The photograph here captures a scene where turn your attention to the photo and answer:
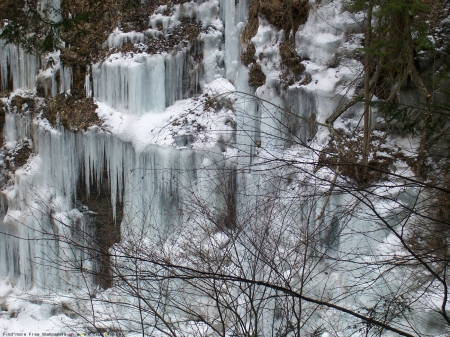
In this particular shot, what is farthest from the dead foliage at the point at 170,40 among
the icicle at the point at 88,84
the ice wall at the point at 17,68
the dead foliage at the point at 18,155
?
the dead foliage at the point at 18,155

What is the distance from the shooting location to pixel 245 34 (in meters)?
8.58

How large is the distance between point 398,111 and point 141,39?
24.8ft

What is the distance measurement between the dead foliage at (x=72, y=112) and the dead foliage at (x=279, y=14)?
3665mm

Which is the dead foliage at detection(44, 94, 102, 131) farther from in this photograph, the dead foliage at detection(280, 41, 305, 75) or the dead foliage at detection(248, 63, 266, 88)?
the dead foliage at detection(280, 41, 305, 75)

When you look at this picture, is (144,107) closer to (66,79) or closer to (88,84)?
(88,84)

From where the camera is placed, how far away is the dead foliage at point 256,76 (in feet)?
26.8

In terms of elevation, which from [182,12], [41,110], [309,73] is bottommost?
[41,110]

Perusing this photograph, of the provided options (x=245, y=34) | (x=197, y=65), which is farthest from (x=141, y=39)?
(x=245, y=34)

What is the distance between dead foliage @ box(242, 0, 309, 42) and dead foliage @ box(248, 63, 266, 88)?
642 millimetres

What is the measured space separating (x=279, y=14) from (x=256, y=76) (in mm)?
1156

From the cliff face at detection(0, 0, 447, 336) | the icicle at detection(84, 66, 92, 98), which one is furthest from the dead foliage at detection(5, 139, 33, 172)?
the icicle at detection(84, 66, 92, 98)

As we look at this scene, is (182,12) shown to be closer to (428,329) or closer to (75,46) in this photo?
(75,46)

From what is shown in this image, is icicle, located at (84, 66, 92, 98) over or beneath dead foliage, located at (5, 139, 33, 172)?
over

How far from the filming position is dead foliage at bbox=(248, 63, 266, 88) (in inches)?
322
